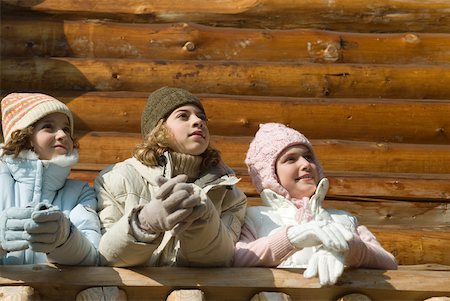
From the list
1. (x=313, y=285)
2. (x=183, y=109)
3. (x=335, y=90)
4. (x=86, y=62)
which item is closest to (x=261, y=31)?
(x=335, y=90)

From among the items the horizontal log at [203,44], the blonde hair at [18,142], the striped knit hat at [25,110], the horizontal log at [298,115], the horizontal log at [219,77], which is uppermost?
the striped knit hat at [25,110]

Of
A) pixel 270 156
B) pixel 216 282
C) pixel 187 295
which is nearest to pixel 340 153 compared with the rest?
Answer: pixel 270 156

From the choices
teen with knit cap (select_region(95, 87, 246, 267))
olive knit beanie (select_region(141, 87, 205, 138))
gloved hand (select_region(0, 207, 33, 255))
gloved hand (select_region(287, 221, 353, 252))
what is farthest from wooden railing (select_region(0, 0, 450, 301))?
gloved hand (select_region(0, 207, 33, 255))

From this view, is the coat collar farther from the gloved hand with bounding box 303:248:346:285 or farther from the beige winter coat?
the gloved hand with bounding box 303:248:346:285

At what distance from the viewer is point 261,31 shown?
9320 millimetres

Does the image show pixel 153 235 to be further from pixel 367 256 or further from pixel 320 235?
pixel 367 256

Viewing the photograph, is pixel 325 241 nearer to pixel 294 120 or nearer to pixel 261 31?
pixel 294 120

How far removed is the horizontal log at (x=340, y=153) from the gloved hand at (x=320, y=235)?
291 cm

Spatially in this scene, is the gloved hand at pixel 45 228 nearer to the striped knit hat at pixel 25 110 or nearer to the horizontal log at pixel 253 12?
the striped knit hat at pixel 25 110

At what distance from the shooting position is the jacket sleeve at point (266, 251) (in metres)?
5.60

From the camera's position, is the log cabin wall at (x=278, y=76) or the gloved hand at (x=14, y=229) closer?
the gloved hand at (x=14, y=229)

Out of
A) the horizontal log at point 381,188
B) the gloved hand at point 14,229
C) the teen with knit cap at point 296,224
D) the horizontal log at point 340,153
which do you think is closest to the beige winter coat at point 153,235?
the teen with knit cap at point 296,224

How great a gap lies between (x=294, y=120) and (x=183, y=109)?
260 centimetres

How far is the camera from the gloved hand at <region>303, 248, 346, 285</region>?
5387 mm
